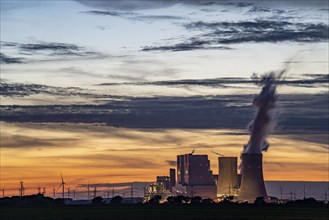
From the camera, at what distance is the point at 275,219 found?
124312 millimetres

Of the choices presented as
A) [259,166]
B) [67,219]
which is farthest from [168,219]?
[259,166]

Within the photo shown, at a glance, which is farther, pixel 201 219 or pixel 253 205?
pixel 253 205

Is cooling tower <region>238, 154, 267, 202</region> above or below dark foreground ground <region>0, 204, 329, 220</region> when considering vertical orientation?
above

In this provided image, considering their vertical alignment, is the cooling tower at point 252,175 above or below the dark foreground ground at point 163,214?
above

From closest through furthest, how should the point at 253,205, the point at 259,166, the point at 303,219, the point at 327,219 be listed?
the point at 327,219
the point at 303,219
the point at 259,166
the point at 253,205

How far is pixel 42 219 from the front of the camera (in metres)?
124

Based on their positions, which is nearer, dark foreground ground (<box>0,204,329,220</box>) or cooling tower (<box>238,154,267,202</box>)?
dark foreground ground (<box>0,204,329,220</box>)

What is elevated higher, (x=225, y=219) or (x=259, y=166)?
(x=259, y=166)

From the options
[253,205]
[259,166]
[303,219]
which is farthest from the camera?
[253,205]

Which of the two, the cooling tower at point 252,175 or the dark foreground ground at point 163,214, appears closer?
→ the dark foreground ground at point 163,214

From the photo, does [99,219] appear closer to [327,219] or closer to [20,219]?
[20,219]

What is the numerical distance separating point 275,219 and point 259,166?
5415 cm

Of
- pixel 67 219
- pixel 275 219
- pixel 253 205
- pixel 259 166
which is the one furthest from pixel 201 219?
pixel 253 205

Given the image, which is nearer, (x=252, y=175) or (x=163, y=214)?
(x=163, y=214)
